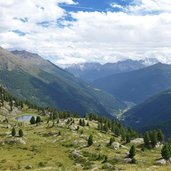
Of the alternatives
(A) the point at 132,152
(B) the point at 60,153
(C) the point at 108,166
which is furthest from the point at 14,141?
(C) the point at 108,166

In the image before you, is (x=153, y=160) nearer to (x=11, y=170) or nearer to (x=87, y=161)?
(x=87, y=161)

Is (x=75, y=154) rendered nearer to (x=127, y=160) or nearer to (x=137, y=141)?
(x=127, y=160)

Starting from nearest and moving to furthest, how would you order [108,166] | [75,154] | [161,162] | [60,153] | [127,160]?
[108,166]
[161,162]
[127,160]
[75,154]
[60,153]

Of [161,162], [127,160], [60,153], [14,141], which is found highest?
[14,141]

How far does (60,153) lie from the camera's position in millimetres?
149250

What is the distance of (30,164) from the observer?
12769cm

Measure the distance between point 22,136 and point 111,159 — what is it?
5286 centimetres

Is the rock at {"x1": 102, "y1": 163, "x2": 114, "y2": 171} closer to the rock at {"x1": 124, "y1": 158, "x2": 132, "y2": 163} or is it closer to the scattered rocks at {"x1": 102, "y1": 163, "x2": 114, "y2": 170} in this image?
the scattered rocks at {"x1": 102, "y1": 163, "x2": 114, "y2": 170}

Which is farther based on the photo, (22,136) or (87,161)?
(22,136)

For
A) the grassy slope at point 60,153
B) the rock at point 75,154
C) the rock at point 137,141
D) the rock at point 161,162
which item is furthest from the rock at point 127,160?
the rock at point 137,141

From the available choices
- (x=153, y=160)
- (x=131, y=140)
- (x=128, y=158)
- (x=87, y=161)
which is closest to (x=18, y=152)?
(x=87, y=161)

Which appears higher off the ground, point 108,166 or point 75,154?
point 75,154

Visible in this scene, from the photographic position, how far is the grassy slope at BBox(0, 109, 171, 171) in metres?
127

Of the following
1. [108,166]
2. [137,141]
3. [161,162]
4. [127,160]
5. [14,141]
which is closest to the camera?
[108,166]
